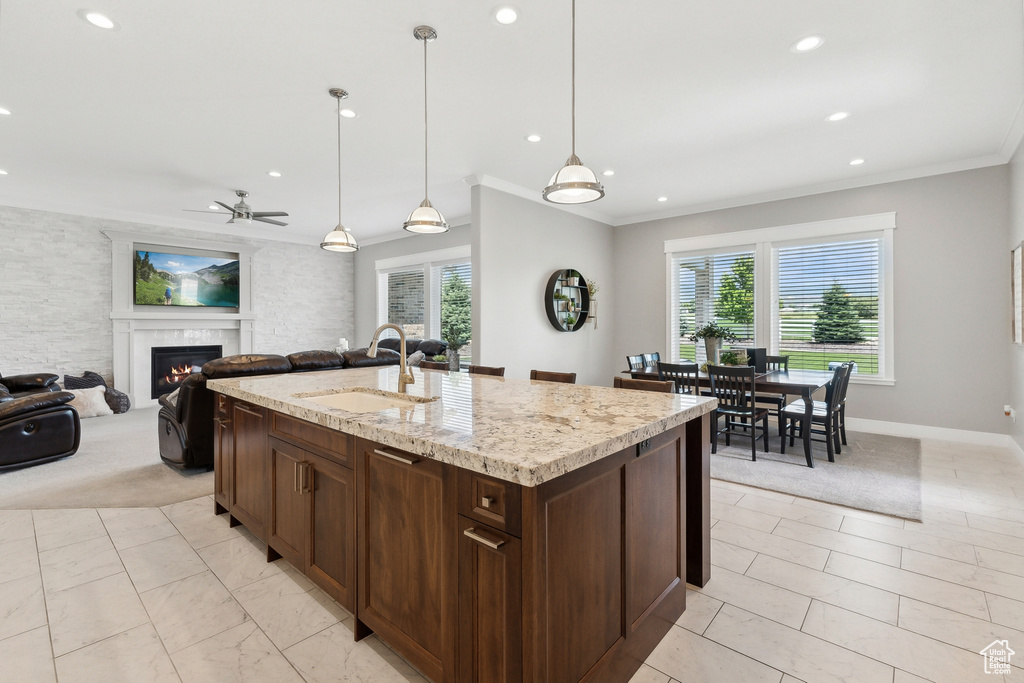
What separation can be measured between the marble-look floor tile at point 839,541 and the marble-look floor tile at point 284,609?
252 centimetres

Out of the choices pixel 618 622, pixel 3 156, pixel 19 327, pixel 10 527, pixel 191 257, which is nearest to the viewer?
pixel 618 622

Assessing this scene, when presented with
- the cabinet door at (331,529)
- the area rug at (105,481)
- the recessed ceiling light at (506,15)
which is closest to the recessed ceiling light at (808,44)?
the recessed ceiling light at (506,15)

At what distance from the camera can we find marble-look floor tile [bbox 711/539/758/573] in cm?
238

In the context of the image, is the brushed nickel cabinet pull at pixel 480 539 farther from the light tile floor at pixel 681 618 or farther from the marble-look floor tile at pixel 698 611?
the marble-look floor tile at pixel 698 611

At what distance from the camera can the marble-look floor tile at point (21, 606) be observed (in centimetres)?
188

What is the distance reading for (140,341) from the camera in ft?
22.8

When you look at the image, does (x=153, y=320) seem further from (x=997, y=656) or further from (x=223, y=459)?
(x=997, y=656)

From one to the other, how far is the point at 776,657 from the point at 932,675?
1.65 ft

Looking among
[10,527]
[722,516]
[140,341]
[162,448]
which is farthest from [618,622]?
[140,341]

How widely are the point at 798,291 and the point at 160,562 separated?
6483mm

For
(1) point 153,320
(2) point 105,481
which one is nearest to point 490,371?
(2) point 105,481

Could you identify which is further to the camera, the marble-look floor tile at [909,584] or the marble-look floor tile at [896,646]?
the marble-look floor tile at [909,584]

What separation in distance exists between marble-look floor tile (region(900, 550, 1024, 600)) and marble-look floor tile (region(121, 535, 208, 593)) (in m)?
3.66

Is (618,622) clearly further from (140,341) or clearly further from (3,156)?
(140,341)
